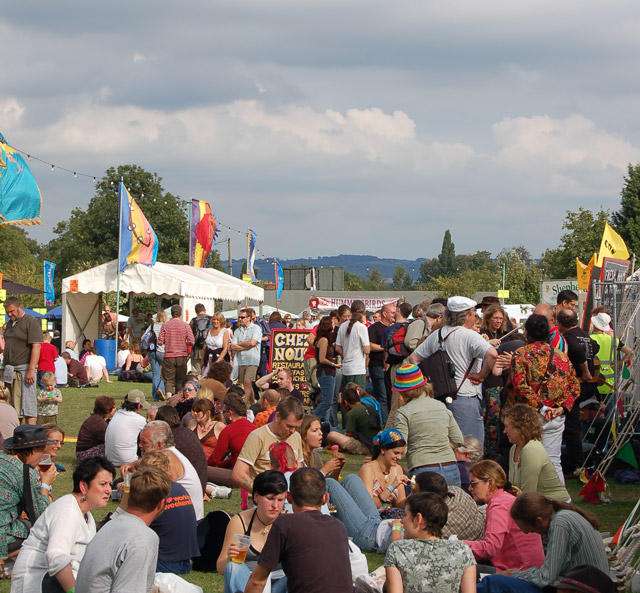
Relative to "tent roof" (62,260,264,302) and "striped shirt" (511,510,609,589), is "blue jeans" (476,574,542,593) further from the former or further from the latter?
"tent roof" (62,260,264,302)

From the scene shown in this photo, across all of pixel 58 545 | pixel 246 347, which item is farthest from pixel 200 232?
pixel 58 545

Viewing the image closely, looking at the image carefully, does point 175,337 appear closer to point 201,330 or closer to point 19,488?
point 201,330

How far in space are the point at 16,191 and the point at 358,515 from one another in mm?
10345

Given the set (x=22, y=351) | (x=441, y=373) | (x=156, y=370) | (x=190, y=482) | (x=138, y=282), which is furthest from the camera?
(x=138, y=282)

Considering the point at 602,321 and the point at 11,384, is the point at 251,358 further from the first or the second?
the point at 602,321

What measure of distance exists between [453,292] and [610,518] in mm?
66272

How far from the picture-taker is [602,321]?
11.3 meters

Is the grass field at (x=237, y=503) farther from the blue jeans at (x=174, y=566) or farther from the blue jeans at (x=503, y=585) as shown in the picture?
the blue jeans at (x=503, y=585)

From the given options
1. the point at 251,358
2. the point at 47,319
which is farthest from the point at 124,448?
the point at 47,319

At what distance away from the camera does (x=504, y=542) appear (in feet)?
18.5

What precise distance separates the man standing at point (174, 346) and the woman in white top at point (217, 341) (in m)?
0.44

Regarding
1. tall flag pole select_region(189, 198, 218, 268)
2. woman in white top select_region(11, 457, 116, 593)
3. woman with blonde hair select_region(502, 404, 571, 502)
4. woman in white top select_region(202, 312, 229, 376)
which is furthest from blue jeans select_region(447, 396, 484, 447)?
tall flag pole select_region(189, 198, 218, 268)

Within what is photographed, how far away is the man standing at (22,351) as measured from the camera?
10.5 meters

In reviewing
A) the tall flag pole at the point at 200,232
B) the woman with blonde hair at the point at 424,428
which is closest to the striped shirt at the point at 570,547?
the woman with blonde hair at the point at 424,428
